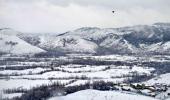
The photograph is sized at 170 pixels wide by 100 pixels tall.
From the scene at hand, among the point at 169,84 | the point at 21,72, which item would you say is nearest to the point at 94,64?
the point at 21,72

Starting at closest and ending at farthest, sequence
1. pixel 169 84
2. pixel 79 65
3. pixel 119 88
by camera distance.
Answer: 1. pixel 119 88
2. pixel 169 84
3. pixel 79 65

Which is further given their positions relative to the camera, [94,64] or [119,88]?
[94,64]

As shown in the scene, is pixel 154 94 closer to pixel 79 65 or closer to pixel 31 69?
pixel 31 69

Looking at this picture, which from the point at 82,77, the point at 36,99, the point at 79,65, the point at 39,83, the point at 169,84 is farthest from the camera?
the point at 79,65

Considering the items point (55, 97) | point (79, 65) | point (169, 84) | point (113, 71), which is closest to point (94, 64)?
point (79, 65)

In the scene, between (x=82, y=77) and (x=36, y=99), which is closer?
(x=36, y=99)

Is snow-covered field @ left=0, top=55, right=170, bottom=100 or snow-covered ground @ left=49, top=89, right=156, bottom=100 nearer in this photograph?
snow-covered ground @ left=49, top=89, right=156, bottom=100

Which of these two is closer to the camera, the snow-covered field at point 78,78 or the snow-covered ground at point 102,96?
the snow-covered ground at point 102,96

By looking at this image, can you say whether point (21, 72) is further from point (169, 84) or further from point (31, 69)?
point (169, 84)

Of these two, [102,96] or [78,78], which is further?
[78,78]
